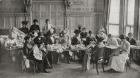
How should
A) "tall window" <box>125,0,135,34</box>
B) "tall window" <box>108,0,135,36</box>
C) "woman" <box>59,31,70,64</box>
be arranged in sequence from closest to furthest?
"woman" <box>59,31,70,64</box>, "tall window" <box>125,0,135,34</box>, "tall window" <box>108,0,135,36</box>

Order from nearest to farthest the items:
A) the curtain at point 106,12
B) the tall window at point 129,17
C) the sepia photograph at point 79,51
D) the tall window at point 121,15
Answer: the sepia photograph at point 79,51 → the tall window at point 129,17 → the tall window at point 121,15 → the curtain at point 106,12

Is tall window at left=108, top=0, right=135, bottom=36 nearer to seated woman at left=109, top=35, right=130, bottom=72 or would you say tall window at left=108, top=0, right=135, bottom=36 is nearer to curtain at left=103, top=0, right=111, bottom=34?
curtain at left=103, top=0, right=111, bottom=34

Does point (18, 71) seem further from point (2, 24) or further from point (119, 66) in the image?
point (2, 24)

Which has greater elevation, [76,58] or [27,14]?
[27,14]

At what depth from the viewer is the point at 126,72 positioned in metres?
5.81

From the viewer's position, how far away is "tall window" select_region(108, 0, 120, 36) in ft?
29.7

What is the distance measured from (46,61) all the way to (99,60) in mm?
1498

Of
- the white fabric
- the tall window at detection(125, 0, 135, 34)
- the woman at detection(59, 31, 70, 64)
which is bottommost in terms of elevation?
the white fabric

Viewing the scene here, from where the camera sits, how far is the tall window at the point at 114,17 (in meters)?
9.05

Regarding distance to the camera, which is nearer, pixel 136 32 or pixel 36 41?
pixel 36 41

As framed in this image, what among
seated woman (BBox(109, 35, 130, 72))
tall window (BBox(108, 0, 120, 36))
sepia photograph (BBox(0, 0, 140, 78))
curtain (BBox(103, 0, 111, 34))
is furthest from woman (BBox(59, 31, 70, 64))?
curtain (BBox(103, 0, 111, 34))

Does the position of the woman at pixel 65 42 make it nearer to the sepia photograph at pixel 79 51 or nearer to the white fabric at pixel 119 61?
the sepia photograph at pixel 79 51

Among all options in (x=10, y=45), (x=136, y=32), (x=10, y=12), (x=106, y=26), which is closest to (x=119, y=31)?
(x=106, y=26)

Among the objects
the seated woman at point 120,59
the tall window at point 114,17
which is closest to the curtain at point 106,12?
the tall window at point 114,17
